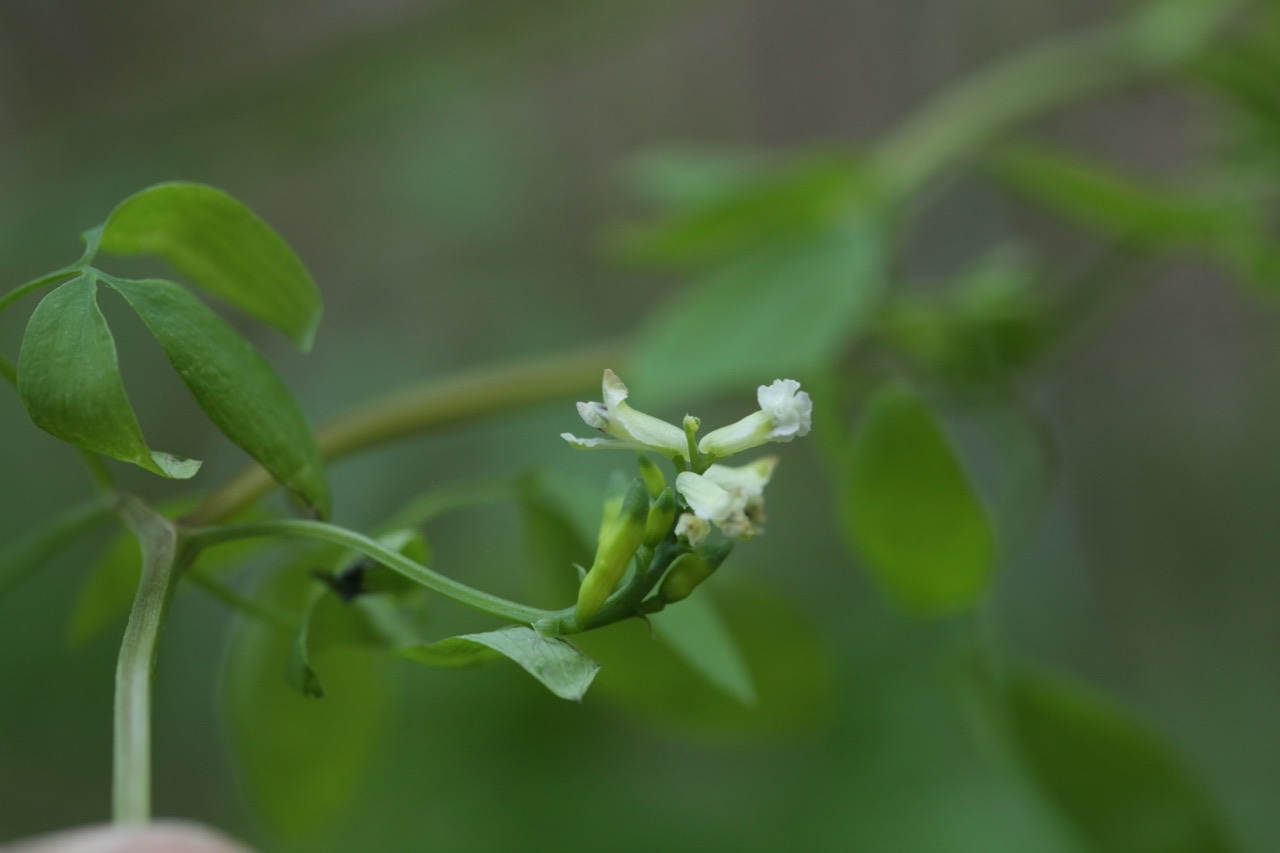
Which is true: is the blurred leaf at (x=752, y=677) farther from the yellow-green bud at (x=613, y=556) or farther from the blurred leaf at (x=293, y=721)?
the yellow-green bud at (x=613, y=556)

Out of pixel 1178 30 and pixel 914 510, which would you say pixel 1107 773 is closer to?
pixel 914 510

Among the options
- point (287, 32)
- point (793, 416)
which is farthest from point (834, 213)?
point (287, 32)

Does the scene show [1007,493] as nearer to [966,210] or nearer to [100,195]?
[100,195]

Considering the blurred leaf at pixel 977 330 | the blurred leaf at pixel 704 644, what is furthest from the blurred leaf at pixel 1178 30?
the blurred leaf at pixel 704 644

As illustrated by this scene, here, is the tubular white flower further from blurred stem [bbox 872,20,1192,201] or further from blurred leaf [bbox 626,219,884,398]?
blurred stem [bbox 872,20,1192,201]

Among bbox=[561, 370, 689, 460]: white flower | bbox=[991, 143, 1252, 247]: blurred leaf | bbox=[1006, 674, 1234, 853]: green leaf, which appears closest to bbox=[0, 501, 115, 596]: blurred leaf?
bbox=[561, 370, 689, 460]: white flower

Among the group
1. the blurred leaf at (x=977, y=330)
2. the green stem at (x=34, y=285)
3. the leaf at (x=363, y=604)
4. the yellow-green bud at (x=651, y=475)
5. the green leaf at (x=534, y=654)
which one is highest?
the green stem at (x=34, y=285)
